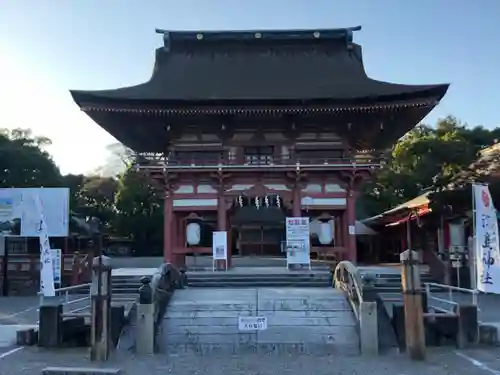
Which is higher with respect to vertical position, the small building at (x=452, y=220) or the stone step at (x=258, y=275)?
the small building at (x=452, y=220)

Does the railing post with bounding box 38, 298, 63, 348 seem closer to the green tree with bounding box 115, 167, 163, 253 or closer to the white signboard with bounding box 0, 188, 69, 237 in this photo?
the white signboard with bounding box 0, 188, 69, 237

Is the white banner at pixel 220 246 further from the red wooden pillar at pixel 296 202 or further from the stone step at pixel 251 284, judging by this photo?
the red wooden pillar at pixel 296 202

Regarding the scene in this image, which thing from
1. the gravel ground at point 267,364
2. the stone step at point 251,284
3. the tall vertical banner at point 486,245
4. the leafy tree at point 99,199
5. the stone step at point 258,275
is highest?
the leafy tree at point 99,199

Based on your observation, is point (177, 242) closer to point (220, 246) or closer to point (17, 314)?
point (220, 246)

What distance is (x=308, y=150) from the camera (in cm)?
2059

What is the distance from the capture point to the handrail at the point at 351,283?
11398mm

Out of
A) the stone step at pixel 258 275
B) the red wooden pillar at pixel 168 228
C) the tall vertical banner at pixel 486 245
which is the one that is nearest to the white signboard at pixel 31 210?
the red wooden pillar at pixel 168 228

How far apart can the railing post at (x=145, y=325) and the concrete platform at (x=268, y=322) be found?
46 cm

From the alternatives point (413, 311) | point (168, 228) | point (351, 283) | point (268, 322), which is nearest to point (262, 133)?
point (168, 228)

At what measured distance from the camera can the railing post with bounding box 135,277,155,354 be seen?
34.4ft

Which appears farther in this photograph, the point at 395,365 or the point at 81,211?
the point at 81,211

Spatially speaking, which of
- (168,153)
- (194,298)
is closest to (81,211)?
(168,153)

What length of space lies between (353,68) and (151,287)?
14939 mm

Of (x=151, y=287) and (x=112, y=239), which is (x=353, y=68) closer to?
(x=151, y=287)
